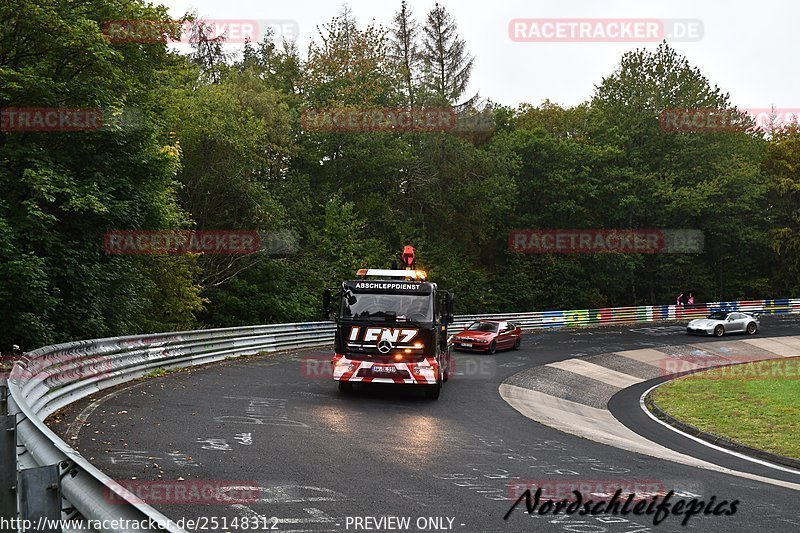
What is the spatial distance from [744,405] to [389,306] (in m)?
10.9

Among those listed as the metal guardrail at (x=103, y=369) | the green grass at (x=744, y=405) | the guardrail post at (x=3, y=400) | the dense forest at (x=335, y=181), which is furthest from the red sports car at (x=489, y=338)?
the guardrail post at (x=3, y=400)

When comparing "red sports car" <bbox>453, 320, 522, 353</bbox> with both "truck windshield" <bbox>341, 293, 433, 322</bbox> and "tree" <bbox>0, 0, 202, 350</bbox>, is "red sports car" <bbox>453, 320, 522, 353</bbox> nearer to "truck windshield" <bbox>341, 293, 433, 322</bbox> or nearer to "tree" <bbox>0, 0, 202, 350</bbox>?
"truck windshield" <bbox>341, 293, 433, 322</bbox>

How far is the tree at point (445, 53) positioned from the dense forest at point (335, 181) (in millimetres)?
141

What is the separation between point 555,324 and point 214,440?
111 ft

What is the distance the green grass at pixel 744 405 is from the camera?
15.2 meters

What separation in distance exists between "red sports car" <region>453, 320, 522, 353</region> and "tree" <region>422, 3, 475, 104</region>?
27067 mm

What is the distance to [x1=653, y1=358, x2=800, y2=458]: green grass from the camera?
15203 millimetres

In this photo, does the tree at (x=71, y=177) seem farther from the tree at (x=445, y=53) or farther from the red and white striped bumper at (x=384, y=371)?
the tree at (x=445, y=53)

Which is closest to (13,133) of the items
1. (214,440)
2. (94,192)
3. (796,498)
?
(94,192)

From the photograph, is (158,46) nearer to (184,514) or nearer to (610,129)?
(184,514)

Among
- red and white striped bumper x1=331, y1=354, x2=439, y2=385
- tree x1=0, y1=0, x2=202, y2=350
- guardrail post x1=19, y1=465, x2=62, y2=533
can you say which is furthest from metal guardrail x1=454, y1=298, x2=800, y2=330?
guardrail post x1=19, y1=465, x2=62, y2=533

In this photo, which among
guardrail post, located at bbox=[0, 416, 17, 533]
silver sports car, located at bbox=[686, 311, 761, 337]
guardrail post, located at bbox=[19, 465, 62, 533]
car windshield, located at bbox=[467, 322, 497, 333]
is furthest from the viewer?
silver sports car, located at bbox=[686, 311, 761, 337]

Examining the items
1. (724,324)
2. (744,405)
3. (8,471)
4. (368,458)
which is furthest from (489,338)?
(8,471)

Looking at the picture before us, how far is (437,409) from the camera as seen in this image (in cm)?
1576
